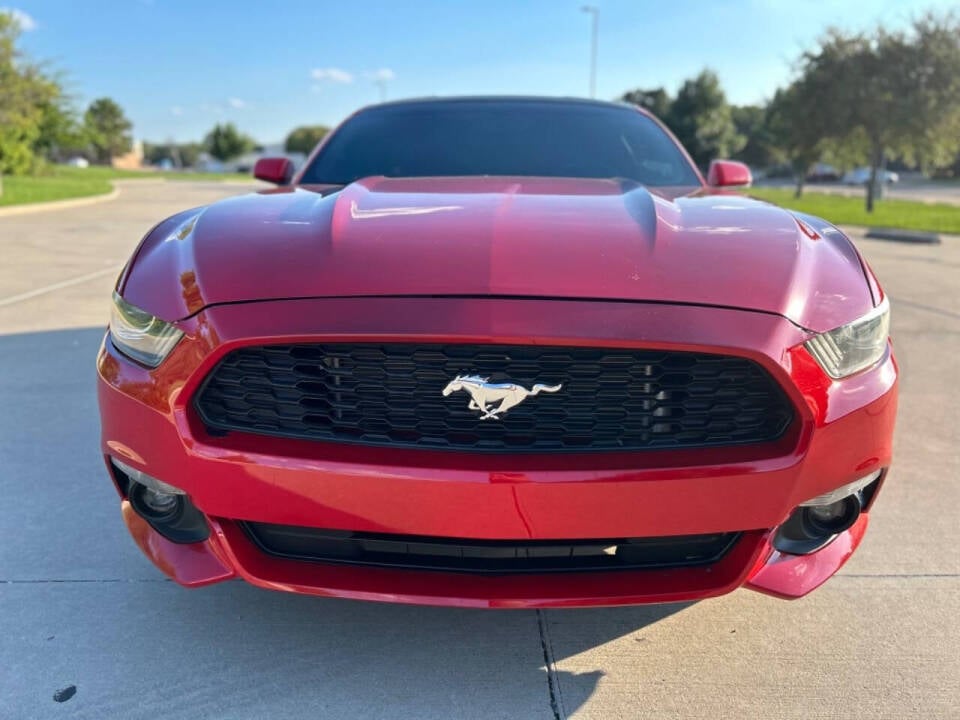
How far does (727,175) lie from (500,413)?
203 cm

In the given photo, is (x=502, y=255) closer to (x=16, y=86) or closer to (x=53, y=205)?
(x=53, y=205)

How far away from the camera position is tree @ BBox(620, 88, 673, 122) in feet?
119

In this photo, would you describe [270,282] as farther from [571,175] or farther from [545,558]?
[571,175]

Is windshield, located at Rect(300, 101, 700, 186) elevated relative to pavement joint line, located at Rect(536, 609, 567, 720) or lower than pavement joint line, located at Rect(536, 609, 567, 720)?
elevated

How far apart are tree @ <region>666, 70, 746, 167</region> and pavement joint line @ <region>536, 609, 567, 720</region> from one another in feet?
106

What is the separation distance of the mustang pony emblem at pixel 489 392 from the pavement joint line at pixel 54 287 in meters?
5.61

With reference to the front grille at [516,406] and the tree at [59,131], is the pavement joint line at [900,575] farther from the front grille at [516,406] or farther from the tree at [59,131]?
the tree at [59,131]

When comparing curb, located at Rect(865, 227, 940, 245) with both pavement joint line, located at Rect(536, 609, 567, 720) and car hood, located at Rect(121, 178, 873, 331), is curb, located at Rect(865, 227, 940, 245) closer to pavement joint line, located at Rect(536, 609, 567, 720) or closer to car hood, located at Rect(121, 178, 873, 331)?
car hood, located at Rect(121, 178, 873, 331)

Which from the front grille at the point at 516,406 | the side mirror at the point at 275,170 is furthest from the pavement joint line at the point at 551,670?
the side mirror at the point at 275,170

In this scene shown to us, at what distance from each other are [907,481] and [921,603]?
94cm

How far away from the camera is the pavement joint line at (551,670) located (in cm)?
174

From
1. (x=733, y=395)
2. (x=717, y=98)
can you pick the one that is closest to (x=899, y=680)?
(x=733, y=395)

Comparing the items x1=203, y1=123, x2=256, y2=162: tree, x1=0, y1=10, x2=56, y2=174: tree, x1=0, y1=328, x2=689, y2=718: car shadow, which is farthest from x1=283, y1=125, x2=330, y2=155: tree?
x1=0, y1=328, x2=689, y2=718: car shadow

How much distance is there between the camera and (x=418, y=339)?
5.01ft
